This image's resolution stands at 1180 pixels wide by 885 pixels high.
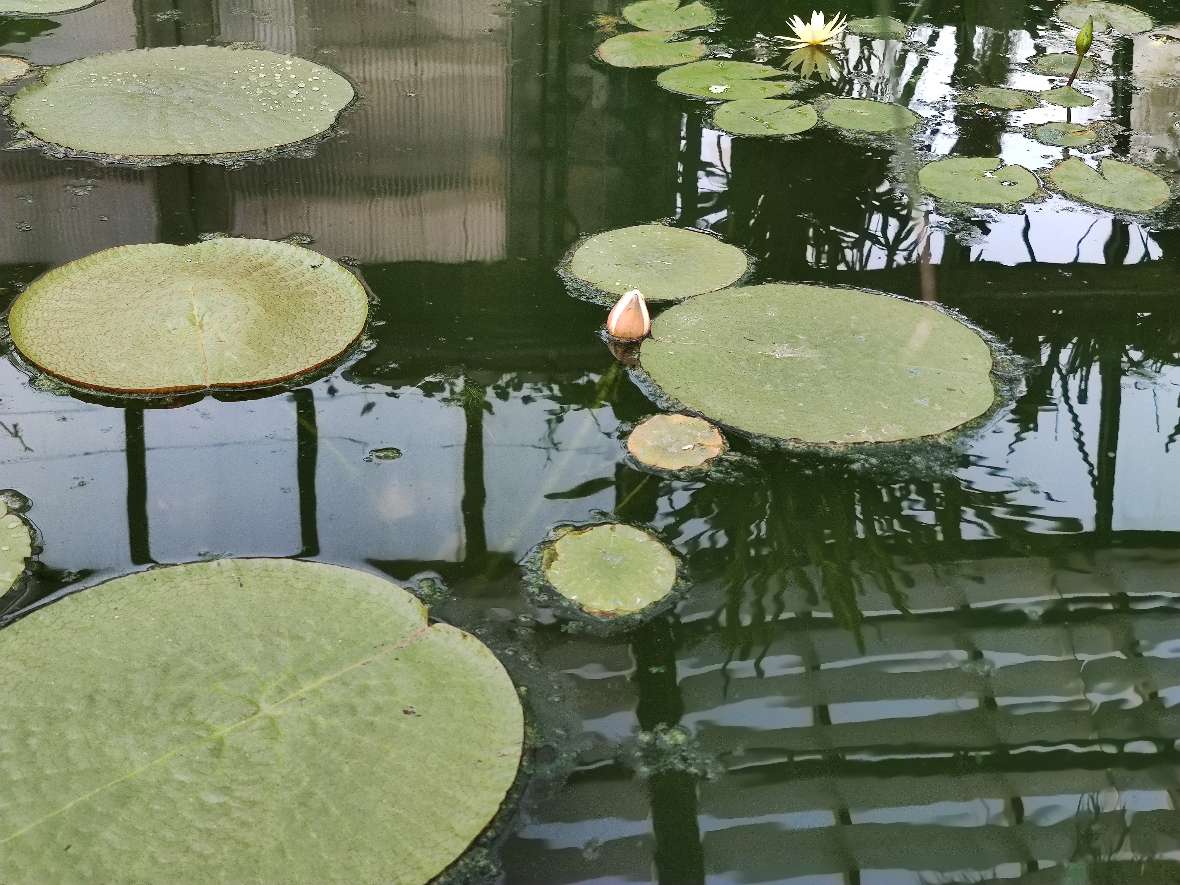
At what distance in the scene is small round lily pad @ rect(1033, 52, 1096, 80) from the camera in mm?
5074

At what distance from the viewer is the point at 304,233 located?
3654 millimetres

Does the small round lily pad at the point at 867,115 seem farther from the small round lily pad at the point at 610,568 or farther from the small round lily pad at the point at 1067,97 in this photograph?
the small round lily pad at the point at 610,568

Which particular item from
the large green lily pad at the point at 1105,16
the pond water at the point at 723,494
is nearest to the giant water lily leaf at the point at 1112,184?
the pond water at the point at 723,494

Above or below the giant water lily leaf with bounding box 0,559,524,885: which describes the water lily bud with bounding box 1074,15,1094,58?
above

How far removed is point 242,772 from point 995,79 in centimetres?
467

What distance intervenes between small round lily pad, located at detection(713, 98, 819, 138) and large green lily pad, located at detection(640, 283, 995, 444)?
139 centimetres

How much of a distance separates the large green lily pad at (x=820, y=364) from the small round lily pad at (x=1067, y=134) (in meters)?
1.68

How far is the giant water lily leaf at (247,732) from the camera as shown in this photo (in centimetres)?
172

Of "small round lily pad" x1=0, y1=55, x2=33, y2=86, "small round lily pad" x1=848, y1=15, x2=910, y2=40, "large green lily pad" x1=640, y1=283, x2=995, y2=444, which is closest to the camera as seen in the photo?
"large green lily pad" x1=640, y1=283, x2=995, y2=444

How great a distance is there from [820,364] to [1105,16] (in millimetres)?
4013

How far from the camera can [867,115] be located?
459 centimetres

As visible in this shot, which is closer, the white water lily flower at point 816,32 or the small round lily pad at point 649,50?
the small round lily pad at point 649,50

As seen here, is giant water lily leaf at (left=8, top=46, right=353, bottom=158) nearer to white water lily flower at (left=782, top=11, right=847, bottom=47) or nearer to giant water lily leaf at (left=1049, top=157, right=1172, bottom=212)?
white water lily flower at (left=782, top=11, right=847, bottom=47)

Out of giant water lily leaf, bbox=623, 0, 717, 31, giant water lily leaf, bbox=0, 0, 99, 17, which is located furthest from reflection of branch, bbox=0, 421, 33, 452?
giant water lily leaf, bbox=623, 0, 717, 31
